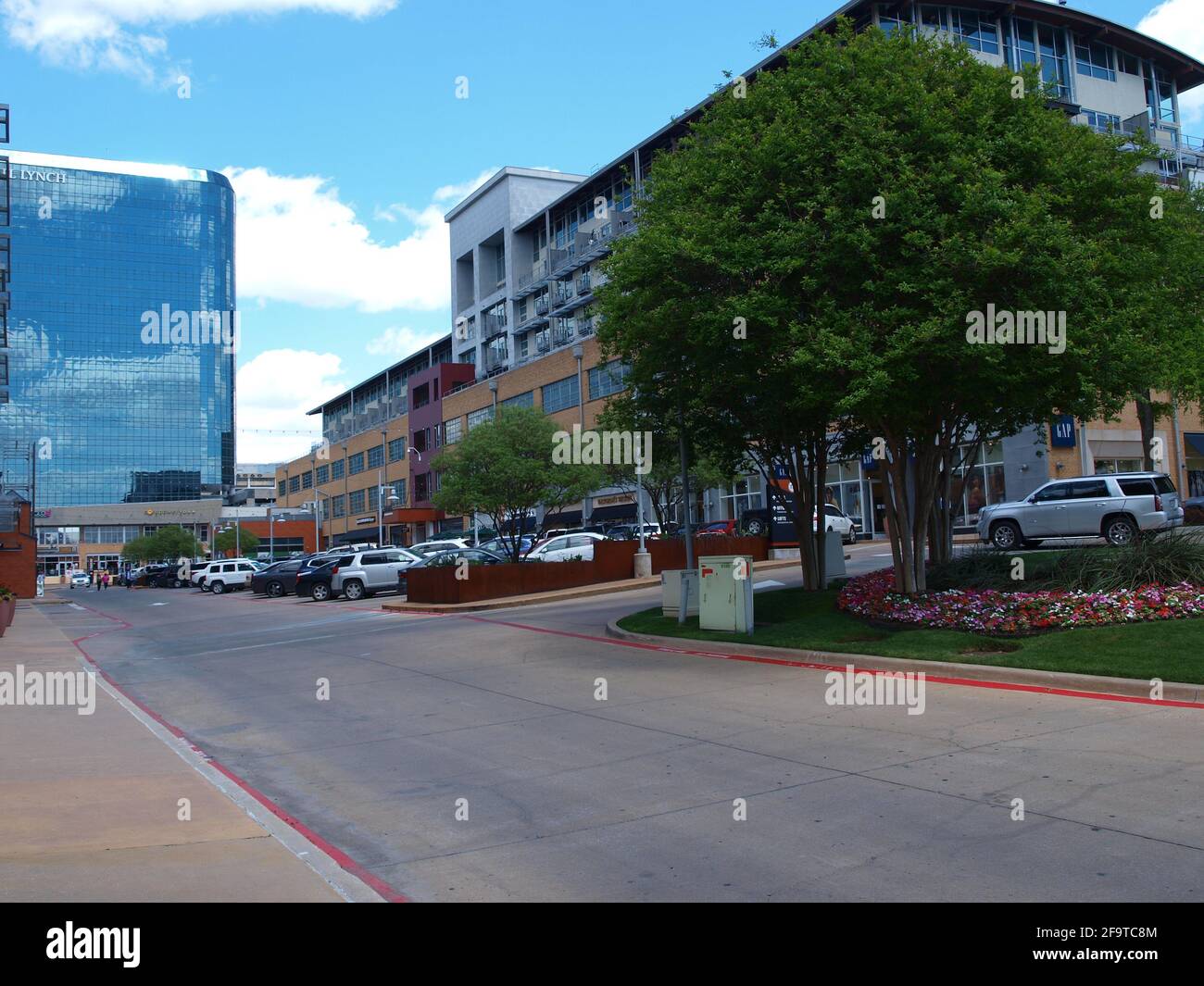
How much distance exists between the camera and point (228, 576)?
56156 mm

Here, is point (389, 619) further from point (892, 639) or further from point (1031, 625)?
point (1031, 625)

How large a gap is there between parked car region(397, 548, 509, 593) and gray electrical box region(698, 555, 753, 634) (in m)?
13.1

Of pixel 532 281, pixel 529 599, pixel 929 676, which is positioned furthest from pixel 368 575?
pixel 532 281

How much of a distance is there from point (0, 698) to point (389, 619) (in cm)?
1281

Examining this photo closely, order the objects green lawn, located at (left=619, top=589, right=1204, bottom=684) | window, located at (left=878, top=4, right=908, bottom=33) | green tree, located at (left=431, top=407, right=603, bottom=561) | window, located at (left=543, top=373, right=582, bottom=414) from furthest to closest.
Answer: window, located at (left=543, top=373, right=582, bottom=414), window, located at (left=878, top=4, right=908, bottom=33), green tree, located at (left=431, top=407, right=603, bottom=561), green lawn, located at (left=619, top=589, right=1204, bottom=684)

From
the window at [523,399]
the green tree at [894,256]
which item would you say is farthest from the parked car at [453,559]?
the window at [523,399]

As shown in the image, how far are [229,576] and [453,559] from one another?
96.8 feet

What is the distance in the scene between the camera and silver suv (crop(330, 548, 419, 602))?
37.0 m

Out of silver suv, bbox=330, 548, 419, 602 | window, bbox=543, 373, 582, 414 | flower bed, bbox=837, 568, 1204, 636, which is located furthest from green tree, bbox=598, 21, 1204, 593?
window, bbox=543, 373, 582, 414

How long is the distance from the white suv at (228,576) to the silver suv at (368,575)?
66.4 feet

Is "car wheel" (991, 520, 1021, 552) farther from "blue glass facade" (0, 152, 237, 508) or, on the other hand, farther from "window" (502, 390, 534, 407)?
"blue glass facade" (0, 152, 237, 508)

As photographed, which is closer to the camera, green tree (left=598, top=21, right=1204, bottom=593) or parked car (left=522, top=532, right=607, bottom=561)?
green tree (left=598, top=21, right=1204, bottom=593)

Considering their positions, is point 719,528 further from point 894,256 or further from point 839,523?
point 894,256

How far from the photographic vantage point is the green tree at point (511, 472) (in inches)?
1355
